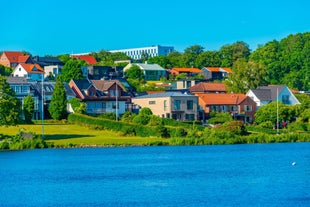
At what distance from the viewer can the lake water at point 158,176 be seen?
1690 inches

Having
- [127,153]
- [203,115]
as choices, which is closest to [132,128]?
[127,153]

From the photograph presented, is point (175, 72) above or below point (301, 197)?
above

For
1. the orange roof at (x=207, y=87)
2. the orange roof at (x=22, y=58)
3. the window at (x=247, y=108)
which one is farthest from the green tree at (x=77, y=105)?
the orange roof at (x=22, y=58)

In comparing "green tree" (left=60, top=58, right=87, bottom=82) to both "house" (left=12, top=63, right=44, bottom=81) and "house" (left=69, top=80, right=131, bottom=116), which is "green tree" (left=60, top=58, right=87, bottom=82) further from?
"house" (left=12, top=63, right=44, bottom=81)

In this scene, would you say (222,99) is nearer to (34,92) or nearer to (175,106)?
(175,106)

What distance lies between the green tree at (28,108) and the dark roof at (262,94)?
35.2 metres

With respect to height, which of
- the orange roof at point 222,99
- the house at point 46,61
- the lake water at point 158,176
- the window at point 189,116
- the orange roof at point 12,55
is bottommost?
the lake water at point 158,176

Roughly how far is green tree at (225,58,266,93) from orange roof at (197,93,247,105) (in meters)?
11.2

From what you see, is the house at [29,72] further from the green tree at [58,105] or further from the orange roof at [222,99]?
the green tree at [58,105]

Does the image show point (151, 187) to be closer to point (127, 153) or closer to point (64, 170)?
point (64, 170)

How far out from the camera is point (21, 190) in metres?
48.5

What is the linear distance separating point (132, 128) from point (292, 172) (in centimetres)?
3542

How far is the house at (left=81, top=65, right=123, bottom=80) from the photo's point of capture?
148988 millimetres

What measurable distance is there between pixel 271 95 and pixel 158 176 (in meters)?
68.9
